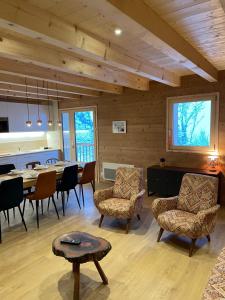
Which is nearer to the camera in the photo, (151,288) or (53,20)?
(53,20)

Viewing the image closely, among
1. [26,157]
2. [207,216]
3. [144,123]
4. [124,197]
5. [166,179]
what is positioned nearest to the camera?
[207,216]

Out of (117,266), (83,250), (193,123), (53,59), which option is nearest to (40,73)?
(53,59)

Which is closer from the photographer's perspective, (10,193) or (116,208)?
(10,193)

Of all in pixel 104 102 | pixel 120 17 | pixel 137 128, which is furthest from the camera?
pixel 104 102

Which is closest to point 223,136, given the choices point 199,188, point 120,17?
point 199,188

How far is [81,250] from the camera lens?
2111mm

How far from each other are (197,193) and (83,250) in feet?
6.13

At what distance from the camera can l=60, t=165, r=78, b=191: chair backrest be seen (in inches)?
166

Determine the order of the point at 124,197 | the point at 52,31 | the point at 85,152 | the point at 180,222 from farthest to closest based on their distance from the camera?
the point at 85,152, the point at 124,197, the point at 180,222, the point at 52,31

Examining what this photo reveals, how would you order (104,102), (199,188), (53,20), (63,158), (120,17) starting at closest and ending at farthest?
(120,17), (53,20), (199,188), (104,102), (63,158)

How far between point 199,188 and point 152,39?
2110 millimetres

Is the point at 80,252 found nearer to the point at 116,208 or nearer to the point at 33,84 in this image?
the point at 116,208

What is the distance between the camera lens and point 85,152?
6.87 m

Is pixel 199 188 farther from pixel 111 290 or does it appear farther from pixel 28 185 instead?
pixel 28 185
